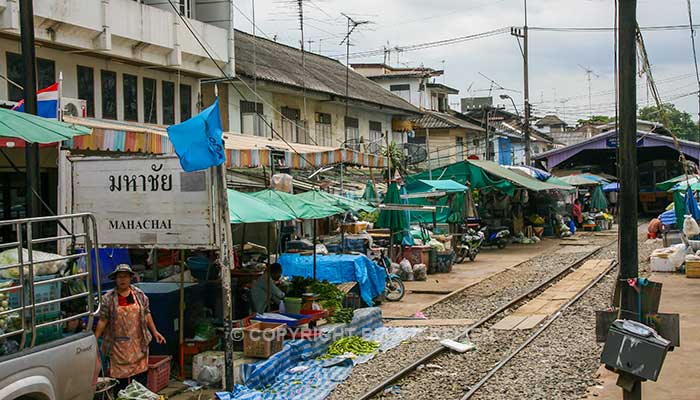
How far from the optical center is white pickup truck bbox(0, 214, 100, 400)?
5.93 metres

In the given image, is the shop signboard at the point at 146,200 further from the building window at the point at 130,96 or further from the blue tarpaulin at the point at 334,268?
the building window at the point at 130,96

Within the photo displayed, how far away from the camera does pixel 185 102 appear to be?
2161cm

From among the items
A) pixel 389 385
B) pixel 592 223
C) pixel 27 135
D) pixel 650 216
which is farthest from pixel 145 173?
pixel 650 216

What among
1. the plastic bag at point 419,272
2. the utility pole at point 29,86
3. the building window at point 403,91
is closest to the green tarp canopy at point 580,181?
the building window at point 403,91

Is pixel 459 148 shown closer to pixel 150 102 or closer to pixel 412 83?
pixel 412 83

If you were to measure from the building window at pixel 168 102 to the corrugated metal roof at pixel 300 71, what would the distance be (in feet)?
11.1

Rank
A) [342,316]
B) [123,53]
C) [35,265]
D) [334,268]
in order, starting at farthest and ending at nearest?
1. [123,53]
2. [334,268]
3. [342,316]
4. [35,265]

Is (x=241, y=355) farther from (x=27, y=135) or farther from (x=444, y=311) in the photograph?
(x=444, y=311)

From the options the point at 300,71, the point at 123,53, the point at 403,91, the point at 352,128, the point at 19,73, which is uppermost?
the point at 403,91

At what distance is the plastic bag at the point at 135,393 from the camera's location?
8.48 meters

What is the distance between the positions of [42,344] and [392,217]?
14.2 meters

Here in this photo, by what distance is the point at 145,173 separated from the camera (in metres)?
9.92

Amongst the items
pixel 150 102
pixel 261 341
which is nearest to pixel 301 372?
pixel 261 341

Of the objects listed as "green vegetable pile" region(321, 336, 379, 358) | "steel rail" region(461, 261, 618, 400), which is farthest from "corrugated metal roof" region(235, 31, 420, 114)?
"green vegetable pile" region(321, 336, 379, 358)
